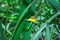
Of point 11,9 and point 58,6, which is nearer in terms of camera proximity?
point 58,6

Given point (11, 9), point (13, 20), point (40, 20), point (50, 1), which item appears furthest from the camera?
Answer: point (11, 9)

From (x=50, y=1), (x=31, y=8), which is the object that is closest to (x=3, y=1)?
(x=50, y=1)

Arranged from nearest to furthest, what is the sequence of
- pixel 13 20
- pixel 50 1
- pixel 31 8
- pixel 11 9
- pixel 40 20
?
1. pixel 31 8
2. pixel 50 1
3. pixel 40 20
4. pixel 13 20
5. pixel 11 9

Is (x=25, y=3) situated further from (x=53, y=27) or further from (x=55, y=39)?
(x=55, y=39)

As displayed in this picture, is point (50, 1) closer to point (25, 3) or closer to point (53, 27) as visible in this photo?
point (25, 3)

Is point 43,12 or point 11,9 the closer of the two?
point 43,12

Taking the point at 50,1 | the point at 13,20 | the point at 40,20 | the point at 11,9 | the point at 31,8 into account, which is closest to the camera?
the point at 31,8

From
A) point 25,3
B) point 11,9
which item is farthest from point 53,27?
point 25,3

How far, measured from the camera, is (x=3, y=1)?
1.66 m

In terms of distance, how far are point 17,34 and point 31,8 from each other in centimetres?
15

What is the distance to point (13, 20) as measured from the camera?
1419 mm

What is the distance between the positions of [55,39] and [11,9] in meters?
0.41

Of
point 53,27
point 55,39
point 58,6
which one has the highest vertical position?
point 58,6

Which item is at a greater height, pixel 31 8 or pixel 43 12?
pixel 31 8
